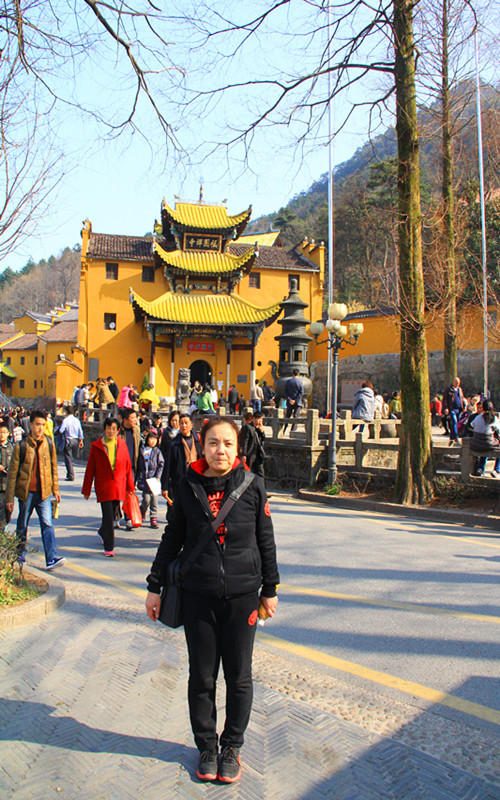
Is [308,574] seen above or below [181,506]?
below

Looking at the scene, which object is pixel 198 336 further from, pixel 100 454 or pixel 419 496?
pixel 100 454

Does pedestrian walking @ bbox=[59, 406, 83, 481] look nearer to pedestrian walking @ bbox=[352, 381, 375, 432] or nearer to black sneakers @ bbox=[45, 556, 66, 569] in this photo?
pedestrian walking @ bbox=[352, 381, 375, 432]

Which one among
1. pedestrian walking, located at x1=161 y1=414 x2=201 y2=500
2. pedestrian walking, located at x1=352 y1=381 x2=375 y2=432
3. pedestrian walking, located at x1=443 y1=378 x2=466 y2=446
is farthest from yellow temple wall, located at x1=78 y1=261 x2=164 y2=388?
pedestrian walking, located at x1=161 y1=414 x2=201 y2=500

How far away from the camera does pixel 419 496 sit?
10.4 m

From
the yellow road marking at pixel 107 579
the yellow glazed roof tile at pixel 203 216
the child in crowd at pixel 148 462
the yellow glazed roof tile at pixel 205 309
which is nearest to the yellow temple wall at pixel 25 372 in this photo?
the yellow glazed roof tile at pixel 205 309

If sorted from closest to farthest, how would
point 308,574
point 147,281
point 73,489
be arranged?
point 308,574, point 73,489, point 147,281

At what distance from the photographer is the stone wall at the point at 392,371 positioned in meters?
23.6

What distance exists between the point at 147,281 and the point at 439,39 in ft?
87.7

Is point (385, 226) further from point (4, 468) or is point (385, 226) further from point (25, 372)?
point (25, 372)

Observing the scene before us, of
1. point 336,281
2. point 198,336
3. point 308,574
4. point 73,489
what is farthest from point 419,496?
point 336,281

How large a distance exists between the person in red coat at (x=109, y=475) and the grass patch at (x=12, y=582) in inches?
62.9

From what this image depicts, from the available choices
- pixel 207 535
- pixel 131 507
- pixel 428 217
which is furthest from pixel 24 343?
pixel 207 535

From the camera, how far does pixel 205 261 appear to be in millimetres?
32781

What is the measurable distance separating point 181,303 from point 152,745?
29.7 m
